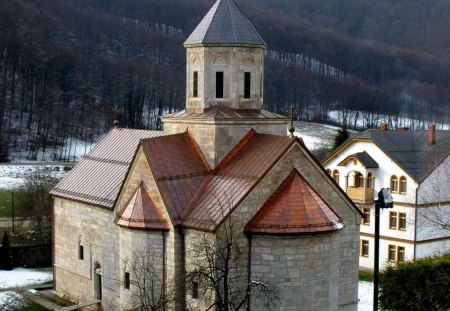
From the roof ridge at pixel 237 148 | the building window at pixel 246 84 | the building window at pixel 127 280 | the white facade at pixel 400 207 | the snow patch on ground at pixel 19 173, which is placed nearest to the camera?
the building window at pixel 127 280

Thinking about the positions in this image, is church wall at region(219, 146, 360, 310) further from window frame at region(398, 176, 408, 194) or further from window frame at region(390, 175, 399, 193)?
window frame at region(390, 175, 399, 193)

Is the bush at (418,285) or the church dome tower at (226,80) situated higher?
the church dome tower at (226,80)

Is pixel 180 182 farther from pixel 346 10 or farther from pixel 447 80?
pixel 346 10

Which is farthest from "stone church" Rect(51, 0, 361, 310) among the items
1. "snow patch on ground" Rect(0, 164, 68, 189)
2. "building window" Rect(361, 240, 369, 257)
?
"snow patch on ground" Rect(0, 164, 68, 189)

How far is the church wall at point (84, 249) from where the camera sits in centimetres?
2345

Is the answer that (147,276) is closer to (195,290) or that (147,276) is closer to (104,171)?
(195,290)

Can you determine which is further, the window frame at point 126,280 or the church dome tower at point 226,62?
the church dome tower at point 226,62

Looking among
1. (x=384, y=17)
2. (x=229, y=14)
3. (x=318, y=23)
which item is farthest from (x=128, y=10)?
(x=229, y=14)

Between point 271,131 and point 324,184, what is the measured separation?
9.17ft

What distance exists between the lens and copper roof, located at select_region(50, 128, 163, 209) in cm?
2453

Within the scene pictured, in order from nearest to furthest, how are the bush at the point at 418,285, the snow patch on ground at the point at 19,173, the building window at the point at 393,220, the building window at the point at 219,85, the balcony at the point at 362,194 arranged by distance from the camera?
the bush at the point at 418,285, the building window at the point at 219,85, the building window at the point at 393,220, the balcony at the point at 362,194, the snow patch on ground at the point at 19,173

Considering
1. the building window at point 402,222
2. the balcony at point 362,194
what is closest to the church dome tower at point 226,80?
the building window at point 402,222

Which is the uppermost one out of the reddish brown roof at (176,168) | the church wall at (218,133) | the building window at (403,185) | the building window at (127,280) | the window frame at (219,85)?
the window frame at (219,85)

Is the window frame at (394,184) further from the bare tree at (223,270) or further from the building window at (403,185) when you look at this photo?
the bare tree at (223,270)
